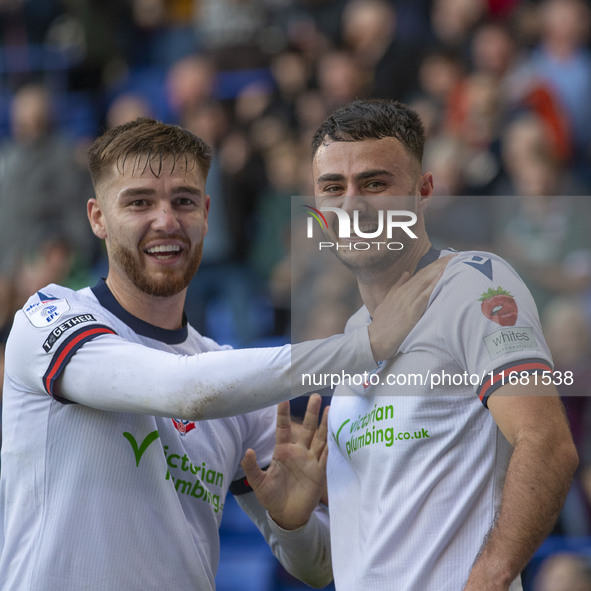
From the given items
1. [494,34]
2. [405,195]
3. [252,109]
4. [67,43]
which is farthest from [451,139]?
[67,43]

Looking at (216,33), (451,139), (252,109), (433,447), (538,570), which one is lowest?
(538,570)

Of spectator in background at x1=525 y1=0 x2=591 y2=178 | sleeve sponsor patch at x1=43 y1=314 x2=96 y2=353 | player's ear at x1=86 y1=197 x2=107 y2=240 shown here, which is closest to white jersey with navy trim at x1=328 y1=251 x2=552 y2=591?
sleeve sponsor patch at x1=43 y1=314 x2=96 y2=353

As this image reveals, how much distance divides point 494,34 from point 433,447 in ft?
17.1

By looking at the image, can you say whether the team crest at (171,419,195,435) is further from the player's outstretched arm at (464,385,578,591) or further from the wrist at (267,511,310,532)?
the player's outstretched arm at (464,385,578,591)

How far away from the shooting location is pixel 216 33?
954cm

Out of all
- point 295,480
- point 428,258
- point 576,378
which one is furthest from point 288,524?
point 576,378

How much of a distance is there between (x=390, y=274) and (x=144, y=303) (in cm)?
95

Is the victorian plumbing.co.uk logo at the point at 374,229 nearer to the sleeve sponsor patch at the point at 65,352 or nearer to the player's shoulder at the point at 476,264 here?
the player's shoulder at the point at 476,264

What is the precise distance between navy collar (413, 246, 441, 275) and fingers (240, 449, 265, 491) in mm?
961

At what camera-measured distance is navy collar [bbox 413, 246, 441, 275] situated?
3072mm

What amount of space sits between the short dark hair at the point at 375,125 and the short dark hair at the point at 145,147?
0.53m

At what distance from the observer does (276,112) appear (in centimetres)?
806

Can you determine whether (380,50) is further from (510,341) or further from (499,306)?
(510,341)

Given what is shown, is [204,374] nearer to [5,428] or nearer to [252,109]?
[5,428]
